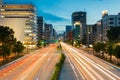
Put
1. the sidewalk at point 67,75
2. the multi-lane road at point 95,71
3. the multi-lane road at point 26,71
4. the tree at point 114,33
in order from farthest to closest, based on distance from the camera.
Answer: the tree at point 114,33 → the multi-lane road at point 95,71 → the multi-lane road at point 26,71 → the sidewalk at point 67,75

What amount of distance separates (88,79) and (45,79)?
25.5ft

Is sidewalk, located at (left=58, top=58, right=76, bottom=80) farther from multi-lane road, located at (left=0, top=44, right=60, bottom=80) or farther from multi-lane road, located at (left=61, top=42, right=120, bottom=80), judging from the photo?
multi-lane road, located at (left=0, top=44, right=60, bottom=80)

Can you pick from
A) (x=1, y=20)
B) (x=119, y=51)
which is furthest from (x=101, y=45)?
(x=1, y=20)

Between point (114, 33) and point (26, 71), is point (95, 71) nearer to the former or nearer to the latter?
point (26, 71)

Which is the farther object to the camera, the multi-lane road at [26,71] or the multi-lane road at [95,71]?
the multi-lane road at [95,71]

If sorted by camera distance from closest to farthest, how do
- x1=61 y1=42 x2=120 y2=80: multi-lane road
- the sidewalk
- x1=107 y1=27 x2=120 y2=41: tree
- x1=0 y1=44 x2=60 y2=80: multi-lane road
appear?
the sidewalk < x1=0 y1=44 x2=60 y2=80: multi-lane road < x1=61 y1=42 x2=120 y2=80: multi-lane road < x1=107 y1=27 x2=120 y2=41: tree

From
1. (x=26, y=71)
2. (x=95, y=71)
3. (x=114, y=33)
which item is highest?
(x=114, y=33)

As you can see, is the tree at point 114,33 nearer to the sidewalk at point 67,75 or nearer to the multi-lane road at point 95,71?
the multi-lane road at point 95,71

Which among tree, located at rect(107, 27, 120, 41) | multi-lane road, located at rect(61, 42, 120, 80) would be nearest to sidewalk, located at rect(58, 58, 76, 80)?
multi-lane road, located at rect(61, 42, 120, 80)

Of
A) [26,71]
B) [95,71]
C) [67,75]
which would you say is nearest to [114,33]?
[95,71]

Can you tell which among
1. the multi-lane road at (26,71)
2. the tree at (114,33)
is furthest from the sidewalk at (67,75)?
the tree at (114,33)

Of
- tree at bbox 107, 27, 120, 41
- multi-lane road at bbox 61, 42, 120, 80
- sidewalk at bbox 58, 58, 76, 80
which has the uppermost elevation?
tree at bbox 107, 27, 120, 41

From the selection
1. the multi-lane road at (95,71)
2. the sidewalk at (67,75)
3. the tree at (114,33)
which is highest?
the tree at (114,33)

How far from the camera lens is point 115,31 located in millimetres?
171625
